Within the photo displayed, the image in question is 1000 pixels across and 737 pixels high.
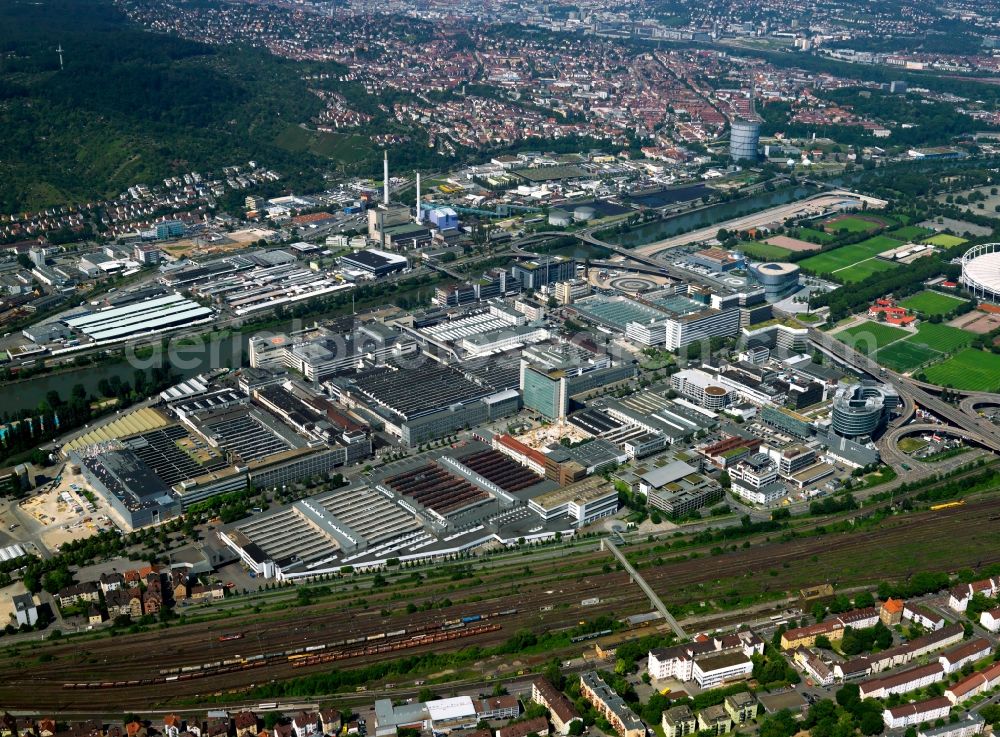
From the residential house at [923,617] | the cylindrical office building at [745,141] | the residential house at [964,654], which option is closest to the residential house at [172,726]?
the residential house at [964,654]

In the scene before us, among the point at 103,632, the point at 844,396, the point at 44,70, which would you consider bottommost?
the point at 103,632

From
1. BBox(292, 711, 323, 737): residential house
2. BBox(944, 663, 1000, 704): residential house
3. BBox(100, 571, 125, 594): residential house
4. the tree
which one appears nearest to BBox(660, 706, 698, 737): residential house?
the tree

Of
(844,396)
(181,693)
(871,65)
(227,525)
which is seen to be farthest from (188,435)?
(871,65)

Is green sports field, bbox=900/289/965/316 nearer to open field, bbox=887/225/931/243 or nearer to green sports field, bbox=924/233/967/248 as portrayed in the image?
green sports field, bbox=924/233/967/248

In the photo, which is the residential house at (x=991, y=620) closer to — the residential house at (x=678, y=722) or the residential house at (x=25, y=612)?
the residential house at (x=678, y=722)

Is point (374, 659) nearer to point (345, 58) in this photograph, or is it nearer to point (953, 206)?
point (953, 206)

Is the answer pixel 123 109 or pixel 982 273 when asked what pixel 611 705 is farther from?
pixel 123 109
